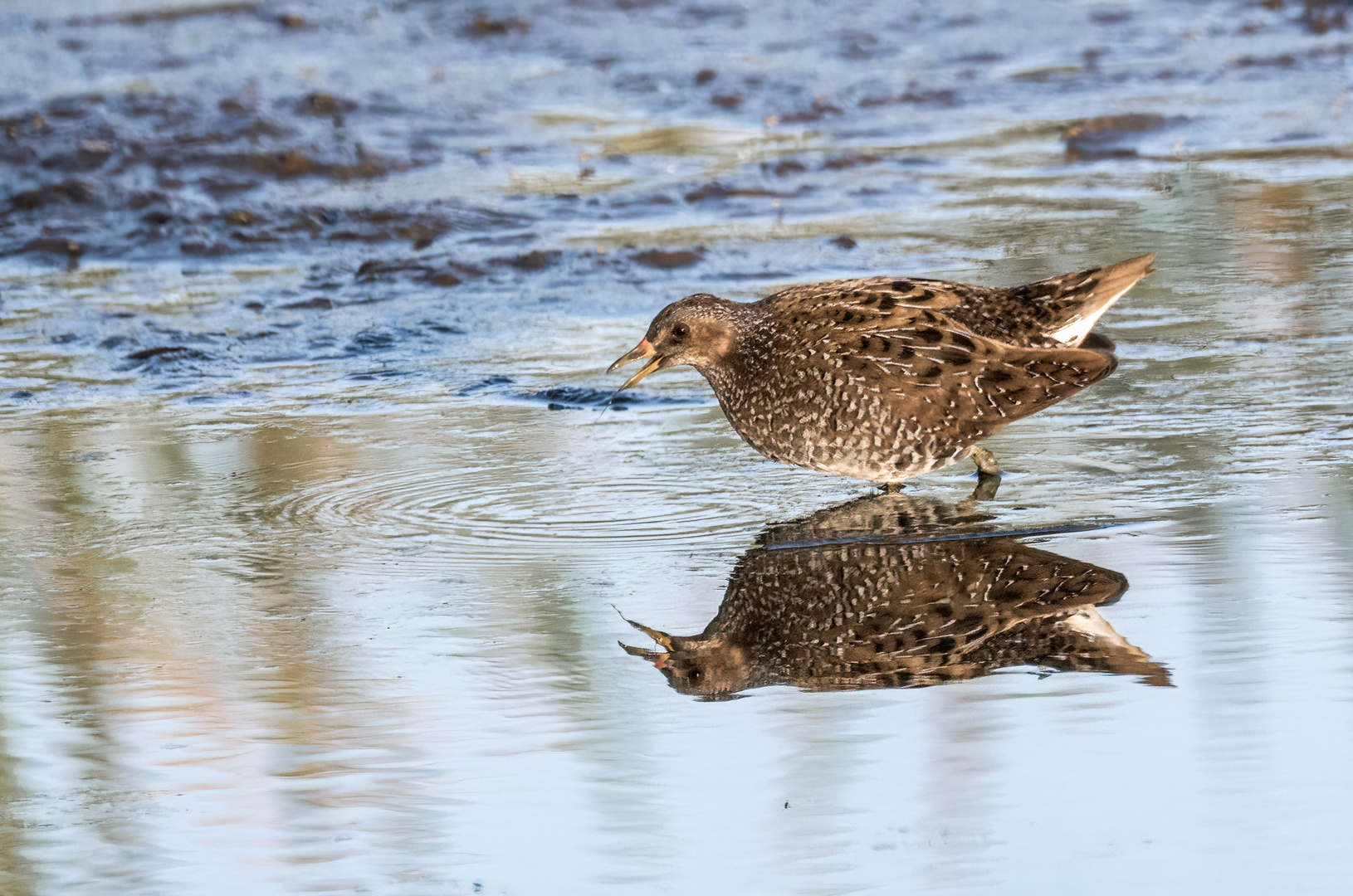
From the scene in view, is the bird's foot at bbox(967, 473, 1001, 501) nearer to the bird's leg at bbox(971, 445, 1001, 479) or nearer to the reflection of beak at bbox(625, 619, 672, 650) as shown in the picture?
the bird's leg at bbox(971, 445, 1001, 479)

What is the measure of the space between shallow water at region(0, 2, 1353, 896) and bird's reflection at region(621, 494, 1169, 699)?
0.06ft

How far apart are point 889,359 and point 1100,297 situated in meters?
0.83

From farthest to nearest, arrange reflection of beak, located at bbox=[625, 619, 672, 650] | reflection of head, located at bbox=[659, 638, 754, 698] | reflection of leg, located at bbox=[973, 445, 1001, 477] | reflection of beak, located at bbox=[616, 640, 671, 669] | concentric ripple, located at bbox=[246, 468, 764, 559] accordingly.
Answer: reflection of leg, located at bbox=[973, 445, 1001, 477], concentric ripple, located at bbox=[246, 468, 764, 559], reflection of beak, located at bbox=[625, 619, 672, 650], reflection of beak, located at bbox=[616, 640, 671, 669], reflection of head, located at bbox=[659, 638, 754, 698]

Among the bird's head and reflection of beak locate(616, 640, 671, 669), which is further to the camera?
the bird's head

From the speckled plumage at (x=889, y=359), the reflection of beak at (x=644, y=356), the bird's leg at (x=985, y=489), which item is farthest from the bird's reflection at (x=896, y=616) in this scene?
the reflection of beak at (x=644, y=356)

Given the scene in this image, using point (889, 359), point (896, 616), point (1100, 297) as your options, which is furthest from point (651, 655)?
point (1100, 297)

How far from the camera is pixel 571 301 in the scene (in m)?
9.14

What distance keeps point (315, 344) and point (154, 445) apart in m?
1.73

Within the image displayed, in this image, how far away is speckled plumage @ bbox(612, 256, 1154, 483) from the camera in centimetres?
599

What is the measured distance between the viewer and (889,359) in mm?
6094

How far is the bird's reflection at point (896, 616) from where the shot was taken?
425 centimetres

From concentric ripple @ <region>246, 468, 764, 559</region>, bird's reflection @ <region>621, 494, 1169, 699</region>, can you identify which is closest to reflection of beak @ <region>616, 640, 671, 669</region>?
bird's reflection @ <region>621, 494, 1169, 699</region>

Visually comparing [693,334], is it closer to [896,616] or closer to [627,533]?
[627,533]

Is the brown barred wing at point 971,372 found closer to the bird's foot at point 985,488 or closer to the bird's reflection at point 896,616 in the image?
the bird's foot at point 985,488
